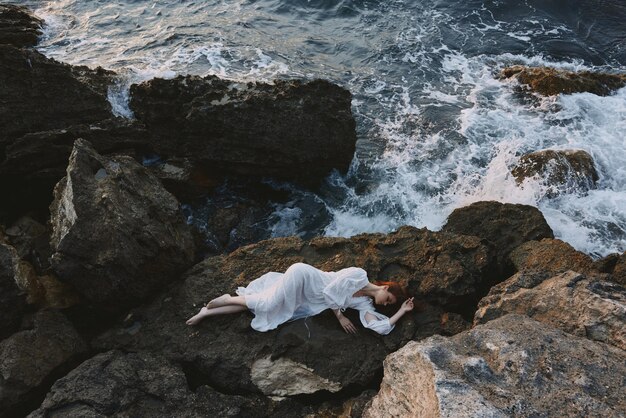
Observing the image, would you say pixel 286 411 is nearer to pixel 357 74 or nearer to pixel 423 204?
pixel 423 204

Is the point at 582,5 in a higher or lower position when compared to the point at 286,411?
higher

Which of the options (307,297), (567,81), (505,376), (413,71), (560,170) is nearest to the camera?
(505,376)

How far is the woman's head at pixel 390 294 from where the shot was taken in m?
6.64

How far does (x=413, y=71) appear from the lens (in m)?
15.0

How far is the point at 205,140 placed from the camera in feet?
32.6

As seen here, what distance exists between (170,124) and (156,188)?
115 inches

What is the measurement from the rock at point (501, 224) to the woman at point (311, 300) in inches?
105

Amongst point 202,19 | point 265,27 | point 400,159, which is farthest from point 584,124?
point 202,19

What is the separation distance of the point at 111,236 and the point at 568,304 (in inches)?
226

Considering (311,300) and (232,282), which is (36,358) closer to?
(232,282)

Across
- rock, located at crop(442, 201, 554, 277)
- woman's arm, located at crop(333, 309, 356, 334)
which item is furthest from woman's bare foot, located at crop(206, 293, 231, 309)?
rock, located at crop(442, 201, 554, 277)

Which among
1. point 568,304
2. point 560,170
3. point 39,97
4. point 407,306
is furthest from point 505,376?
point 39,97

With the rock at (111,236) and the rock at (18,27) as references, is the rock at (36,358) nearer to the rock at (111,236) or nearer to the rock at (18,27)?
the rock at (111,236)

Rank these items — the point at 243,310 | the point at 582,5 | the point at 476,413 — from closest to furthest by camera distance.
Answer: the point at 476,413
the point at 243,310
the point at 582,5
